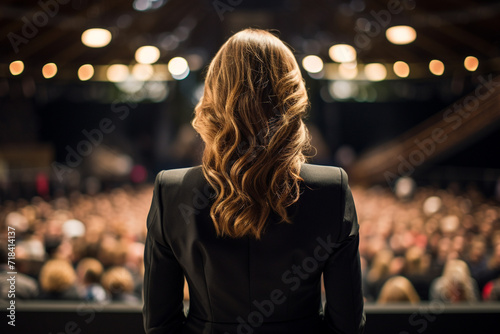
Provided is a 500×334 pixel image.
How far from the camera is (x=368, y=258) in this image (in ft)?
14.6

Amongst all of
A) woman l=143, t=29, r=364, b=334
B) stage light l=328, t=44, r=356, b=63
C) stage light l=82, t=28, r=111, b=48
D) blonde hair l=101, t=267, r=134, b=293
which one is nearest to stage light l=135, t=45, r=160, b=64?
stage light l=82, t=28, r=111, b=48

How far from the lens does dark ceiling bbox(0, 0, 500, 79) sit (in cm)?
832

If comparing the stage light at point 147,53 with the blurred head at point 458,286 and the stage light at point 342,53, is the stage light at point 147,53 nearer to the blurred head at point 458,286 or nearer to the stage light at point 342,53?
the stage light at point 342,53

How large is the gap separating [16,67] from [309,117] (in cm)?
839

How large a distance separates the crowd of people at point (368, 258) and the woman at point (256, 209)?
1828mm

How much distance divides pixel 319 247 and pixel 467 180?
1019 centimetres

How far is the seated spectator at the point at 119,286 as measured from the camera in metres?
2.87

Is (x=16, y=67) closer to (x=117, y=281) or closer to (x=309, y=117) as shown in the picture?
(x=309, y=117)

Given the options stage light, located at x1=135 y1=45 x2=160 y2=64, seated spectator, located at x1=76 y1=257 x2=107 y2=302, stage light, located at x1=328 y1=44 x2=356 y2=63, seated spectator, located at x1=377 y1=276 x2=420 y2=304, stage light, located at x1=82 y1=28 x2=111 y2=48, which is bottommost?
seated spectator, located at x1=377 y1=276 x2=420 y2=304

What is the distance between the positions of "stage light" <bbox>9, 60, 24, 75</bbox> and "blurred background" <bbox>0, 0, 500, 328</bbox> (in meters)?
0.08

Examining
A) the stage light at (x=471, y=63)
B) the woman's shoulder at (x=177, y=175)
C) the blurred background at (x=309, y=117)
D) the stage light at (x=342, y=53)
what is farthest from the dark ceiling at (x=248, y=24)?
the woman's shoulder at (x=177, y=175)

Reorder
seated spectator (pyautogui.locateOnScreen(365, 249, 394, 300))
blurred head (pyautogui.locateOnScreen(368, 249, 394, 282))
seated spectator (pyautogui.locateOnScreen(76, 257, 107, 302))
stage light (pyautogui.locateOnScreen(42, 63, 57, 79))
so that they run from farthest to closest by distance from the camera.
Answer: stage light (pyautogui.locateOnScreen(42, 63, 57, 79))
blurred head (pyautogui.locateOnScreen(368, 249, 394, 282))
seated spectator (pyautogui.locateOnScreen(365, 249, 394, 300))
seated spectator (pyautogui.locateOnScreen(76, 257, 107, 302))

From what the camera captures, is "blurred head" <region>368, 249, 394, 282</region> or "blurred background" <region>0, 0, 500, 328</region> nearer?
"blurred head" <region>368, 249, 394, 282</region>

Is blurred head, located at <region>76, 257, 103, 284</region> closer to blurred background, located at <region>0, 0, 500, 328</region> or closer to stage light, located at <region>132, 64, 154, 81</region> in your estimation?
blurred background, located at <region>0, 0, 500, 328</region>
